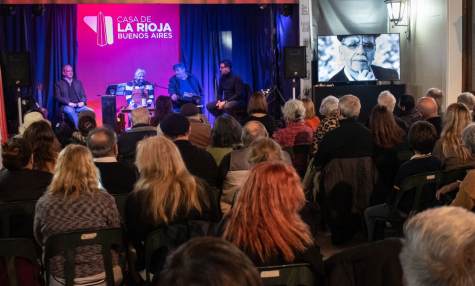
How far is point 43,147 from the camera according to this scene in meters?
4.31

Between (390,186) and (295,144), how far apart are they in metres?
1.02

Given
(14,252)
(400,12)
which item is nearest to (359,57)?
(400,12)

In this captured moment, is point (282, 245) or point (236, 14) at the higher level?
point (236, 14)

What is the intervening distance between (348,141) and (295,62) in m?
4.62

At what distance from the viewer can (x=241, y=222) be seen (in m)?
2.61

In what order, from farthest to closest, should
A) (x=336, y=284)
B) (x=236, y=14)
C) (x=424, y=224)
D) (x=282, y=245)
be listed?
(x=236, y=14) → (x=282, y=245) → (x=336, y=284) → (x=424, y=224)

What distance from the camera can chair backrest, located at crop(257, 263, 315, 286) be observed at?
7.98 feet

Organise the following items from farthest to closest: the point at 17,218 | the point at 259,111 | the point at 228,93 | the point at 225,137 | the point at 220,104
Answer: the point at 228,93
the point at 220,104
the point at 259,111
the point at 225,137
the point at 17,218

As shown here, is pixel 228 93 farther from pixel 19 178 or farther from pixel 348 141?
pixel 19 178

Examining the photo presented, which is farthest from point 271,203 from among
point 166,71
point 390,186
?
point 166,71

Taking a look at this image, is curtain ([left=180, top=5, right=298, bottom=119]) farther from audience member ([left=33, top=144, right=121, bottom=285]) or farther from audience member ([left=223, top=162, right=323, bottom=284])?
audience member ([left=223, top=162, right=323, bottom=284])

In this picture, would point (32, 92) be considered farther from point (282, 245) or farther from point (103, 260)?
point (282, 245)

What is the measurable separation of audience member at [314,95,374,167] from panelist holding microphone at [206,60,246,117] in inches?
207

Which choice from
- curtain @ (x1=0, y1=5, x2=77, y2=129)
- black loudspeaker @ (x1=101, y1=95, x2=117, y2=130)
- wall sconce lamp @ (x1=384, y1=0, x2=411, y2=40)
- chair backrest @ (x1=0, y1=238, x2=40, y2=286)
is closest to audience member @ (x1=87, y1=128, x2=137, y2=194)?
chair backrest @ (x1=0, y1=238, x2=40, y2=286)
